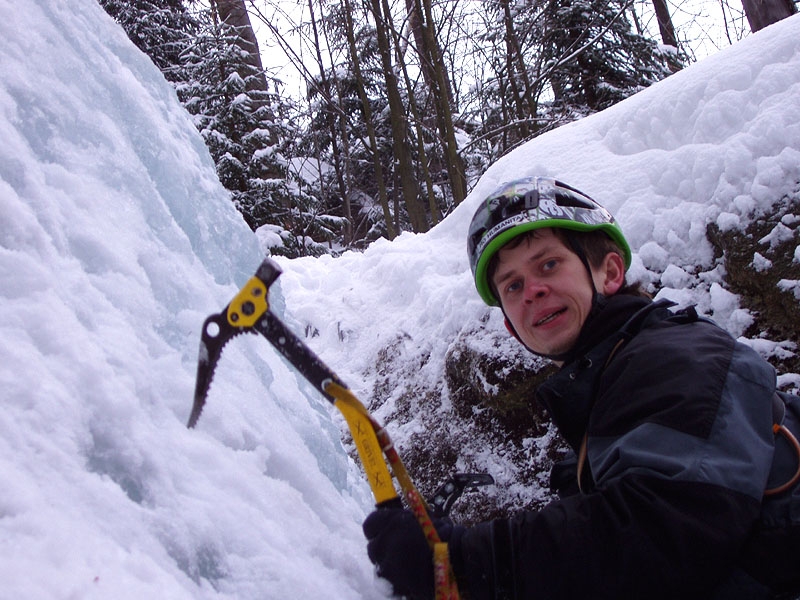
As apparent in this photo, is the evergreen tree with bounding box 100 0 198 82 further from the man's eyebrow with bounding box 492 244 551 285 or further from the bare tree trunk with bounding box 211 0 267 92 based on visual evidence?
the man's eyebrow with bounding box 492 244 551 285

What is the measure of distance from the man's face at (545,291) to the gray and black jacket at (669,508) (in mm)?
488

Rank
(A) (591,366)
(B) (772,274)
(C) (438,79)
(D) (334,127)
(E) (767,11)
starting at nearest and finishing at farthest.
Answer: (A) (591,366), (B) (772,274), (E) (767,11), (C) (438,79), (D) (334,127)

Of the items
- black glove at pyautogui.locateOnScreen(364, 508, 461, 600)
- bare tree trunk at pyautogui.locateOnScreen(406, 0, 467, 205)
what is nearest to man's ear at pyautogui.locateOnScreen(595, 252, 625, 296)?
black glove at pyautogui.locateOnScreen(364, 508, 461, 600)

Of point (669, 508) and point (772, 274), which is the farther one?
point (772, 274)

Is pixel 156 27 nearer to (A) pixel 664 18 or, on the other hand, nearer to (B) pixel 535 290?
(A) pixel 664 18

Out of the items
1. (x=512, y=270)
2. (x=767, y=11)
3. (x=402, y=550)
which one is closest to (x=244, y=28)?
(x=767, y=11)

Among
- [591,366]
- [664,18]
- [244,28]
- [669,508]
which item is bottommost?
[669,508]

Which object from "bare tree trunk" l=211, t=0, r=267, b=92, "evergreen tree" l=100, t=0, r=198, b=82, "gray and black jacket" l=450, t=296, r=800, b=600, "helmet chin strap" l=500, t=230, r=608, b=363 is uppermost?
"evergreen tree" l=100, t=0, r=198, b=82

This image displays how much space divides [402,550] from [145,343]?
0.87 meters

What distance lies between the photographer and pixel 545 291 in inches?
81.9

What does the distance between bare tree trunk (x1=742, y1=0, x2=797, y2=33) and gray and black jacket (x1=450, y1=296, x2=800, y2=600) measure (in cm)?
782

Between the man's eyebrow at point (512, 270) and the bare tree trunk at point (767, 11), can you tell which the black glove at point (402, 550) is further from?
the bare tree trunk at point (767, 11)

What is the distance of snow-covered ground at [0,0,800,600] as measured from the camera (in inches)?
42.1

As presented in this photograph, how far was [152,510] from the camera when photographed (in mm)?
1200
